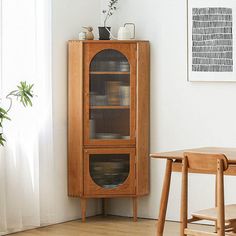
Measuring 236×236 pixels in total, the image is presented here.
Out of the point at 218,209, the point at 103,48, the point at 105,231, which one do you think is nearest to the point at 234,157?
the point at 218,209

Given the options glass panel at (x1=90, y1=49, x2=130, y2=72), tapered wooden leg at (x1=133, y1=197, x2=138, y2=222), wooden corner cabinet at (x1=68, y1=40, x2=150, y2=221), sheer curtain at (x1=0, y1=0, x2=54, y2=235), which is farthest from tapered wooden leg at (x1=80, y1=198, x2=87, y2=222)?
glass panel at (x1=90, y1=49, x2=130, y2=72)

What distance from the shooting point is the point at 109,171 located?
670 cm

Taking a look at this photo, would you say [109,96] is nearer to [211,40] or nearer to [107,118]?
[107,118]

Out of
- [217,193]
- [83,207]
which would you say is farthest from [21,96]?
[217,193]

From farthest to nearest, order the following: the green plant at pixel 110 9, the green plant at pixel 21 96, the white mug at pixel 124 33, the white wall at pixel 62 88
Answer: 1. the green plant at pixel 110 9
2. the white mug at pixel 124 33
3. the white wall at pixel 62 88
4. the green plant at pixel 21 96

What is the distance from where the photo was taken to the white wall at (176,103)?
6.47 meters

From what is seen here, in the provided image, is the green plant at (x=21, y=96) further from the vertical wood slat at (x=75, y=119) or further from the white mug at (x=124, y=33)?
the white mug at (x=124, y=33)

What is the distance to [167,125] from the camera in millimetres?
6734

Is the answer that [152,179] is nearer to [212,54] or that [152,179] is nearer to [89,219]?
[89,219]

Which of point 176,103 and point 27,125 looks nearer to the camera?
point 27,125

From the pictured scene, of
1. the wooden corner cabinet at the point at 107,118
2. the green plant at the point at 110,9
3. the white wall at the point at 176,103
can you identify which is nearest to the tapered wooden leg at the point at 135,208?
the wooden corner cabinet at the point at 107,118

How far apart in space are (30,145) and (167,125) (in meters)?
1.27

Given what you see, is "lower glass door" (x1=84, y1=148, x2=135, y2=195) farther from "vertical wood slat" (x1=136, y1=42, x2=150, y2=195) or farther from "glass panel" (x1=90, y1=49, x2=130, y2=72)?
"glass panel" (x1=90, y1=49, x2=130, y2=72)

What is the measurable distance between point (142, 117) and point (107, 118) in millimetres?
314
